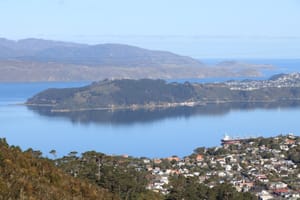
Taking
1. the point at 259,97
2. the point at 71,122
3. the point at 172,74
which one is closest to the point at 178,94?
the point at 259,97

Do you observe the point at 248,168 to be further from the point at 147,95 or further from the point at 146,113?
the point at 147,95

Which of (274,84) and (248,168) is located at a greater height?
(274,84)

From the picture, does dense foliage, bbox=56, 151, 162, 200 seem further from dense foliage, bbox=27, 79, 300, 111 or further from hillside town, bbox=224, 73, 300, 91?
hillside town, bbox=224, 73, 300, 91

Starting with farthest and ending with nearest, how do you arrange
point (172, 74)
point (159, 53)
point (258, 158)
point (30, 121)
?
point (159, 53), point (172, 74), point (30, 121), point (258, 158)

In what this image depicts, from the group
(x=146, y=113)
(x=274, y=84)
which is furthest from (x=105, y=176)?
(x=274, y=84)

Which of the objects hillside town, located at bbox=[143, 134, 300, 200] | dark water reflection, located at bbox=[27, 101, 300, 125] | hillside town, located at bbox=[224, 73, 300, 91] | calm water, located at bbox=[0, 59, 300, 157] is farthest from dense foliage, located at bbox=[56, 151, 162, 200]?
hillside town, located at bbox=[224, 73, 300, 91]

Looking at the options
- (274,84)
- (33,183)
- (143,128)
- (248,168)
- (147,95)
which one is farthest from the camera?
(274,84)

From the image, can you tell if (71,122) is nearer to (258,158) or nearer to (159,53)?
(258,158)

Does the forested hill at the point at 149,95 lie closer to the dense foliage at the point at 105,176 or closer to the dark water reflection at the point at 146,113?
the dark water reflection at the point at 146,113

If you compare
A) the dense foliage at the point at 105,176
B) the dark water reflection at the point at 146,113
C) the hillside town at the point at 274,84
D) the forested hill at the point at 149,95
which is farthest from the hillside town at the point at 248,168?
the hillside town at the point at 274,84
